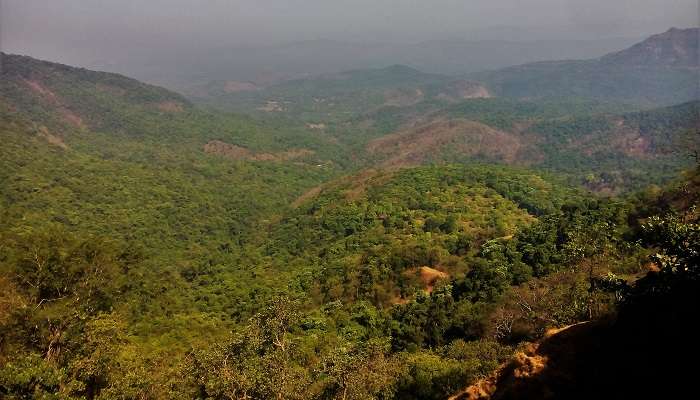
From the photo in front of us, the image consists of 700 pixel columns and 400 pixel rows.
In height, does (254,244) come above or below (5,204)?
below

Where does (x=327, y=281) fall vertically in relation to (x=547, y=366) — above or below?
below

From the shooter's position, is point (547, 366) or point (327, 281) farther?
point (327, 281)

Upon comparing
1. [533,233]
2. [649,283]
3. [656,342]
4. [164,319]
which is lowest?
[164,319]

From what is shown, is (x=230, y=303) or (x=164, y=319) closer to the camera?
(x=164, y=319)

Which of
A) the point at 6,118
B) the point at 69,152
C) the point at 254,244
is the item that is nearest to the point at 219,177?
the point at 69,152

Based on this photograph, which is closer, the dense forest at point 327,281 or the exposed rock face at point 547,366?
the exposed rock face at point 547,366

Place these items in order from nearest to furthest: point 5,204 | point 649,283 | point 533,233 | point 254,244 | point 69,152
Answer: point 649,283, point 533,233, point 5,204, point 254,244, point 69,152

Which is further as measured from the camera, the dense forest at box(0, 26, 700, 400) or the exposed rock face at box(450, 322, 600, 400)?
the dense forest at box(0, 26, 700, 400)

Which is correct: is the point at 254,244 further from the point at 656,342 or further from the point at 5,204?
the point at 656,342

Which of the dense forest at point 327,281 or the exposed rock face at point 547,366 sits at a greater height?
the exposed rock face at point 547,366

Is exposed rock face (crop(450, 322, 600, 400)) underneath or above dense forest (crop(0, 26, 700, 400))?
above

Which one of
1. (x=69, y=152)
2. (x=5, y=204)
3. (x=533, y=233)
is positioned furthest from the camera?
(x=69, y=152)
